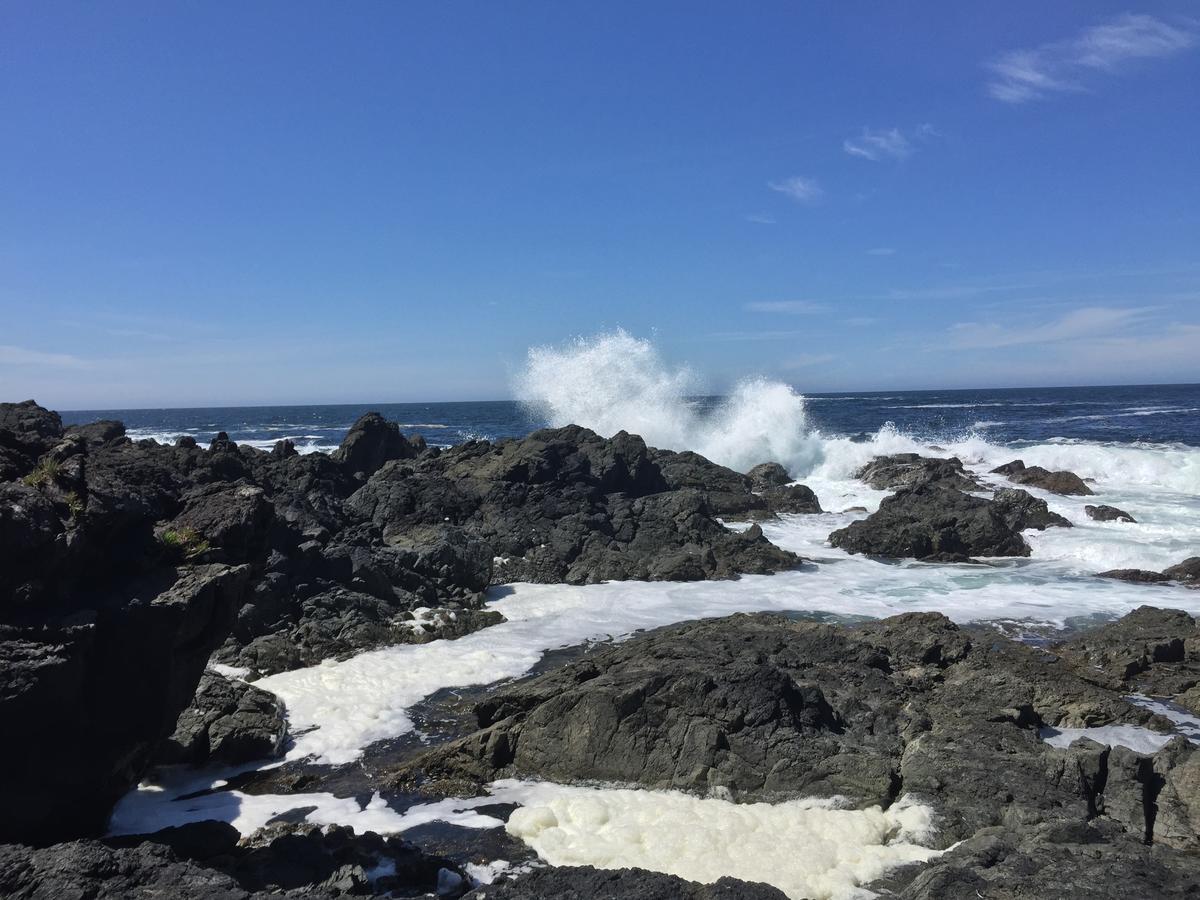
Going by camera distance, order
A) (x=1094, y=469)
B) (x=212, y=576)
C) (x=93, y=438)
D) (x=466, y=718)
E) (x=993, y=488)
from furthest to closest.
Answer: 1. (x=1094, y=469)
2. (x=993, y=488)
3. (x=93, y=438)
4. (x=466, y=718)
5. (x=212, y=576)

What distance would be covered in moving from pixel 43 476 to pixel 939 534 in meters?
23.6

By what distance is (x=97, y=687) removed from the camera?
8.07m

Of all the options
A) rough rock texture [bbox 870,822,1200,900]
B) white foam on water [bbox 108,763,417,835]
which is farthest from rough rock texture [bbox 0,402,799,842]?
rough rock texture [bbox 870,822,1200,900]

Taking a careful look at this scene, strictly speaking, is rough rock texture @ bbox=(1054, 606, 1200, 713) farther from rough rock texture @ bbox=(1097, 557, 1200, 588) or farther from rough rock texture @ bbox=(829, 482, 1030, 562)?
rough rock texture @ bbox=(829, 482, 1030, 562)

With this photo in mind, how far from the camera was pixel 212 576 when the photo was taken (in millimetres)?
8977

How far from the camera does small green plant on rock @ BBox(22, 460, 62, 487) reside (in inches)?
337

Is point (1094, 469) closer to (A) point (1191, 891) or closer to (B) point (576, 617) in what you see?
(B) point (576, 617)

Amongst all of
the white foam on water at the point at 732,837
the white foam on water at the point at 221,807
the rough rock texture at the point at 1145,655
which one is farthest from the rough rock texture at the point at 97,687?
the rough rock texture at the point at 1145,655

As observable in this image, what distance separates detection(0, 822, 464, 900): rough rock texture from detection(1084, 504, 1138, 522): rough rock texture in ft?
94.2

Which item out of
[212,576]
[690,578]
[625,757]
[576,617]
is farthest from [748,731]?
[690,578]

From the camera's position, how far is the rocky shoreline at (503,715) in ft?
23.0

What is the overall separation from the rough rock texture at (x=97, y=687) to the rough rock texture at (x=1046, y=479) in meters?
35.8

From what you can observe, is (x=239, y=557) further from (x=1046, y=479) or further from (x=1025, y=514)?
(x=1046, y=479)

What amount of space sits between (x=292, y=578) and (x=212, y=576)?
10153mm
